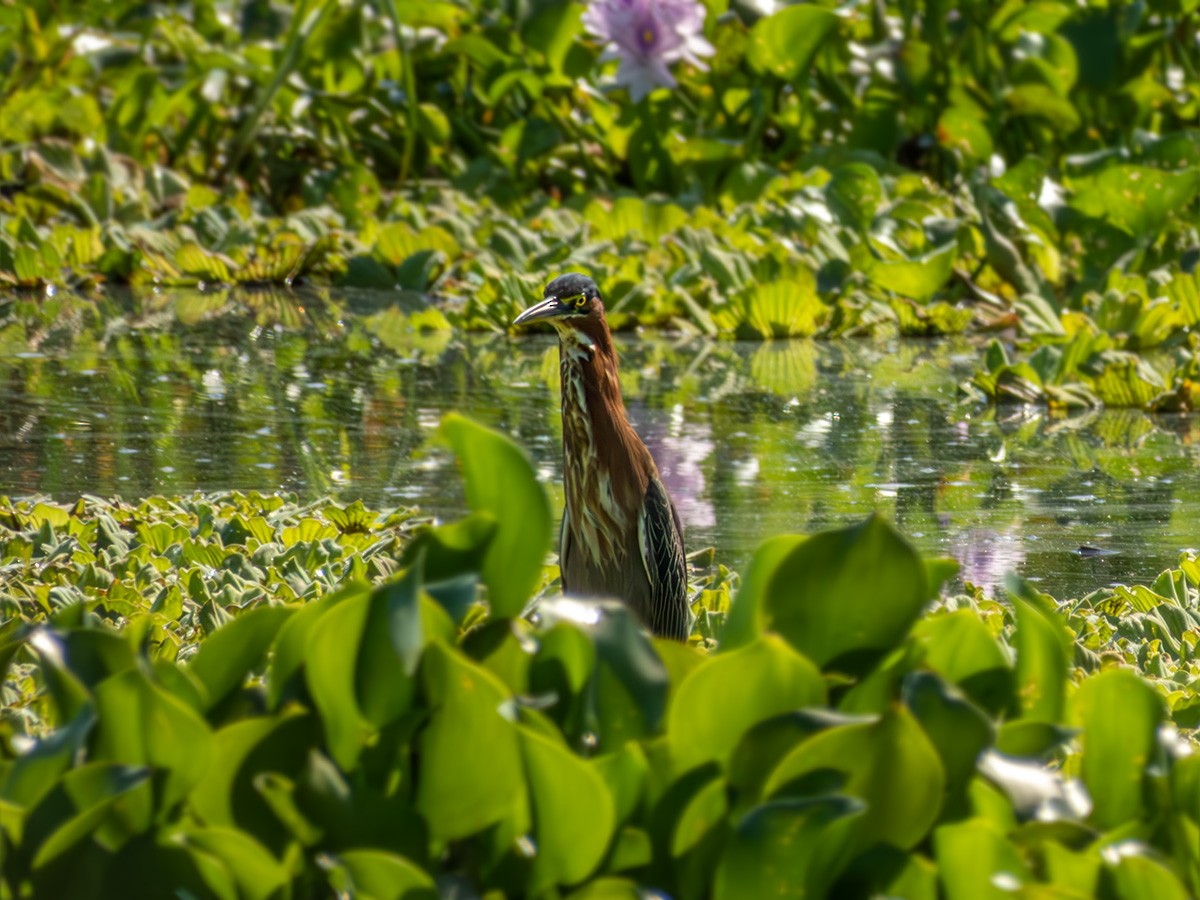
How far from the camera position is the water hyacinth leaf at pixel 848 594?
6.64 feet

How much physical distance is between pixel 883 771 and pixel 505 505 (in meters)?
0.56

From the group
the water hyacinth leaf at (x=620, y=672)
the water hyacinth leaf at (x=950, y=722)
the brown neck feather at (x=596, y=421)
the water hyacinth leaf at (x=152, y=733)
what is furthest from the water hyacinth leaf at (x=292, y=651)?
the brown neck feather at (x=596, y=421)

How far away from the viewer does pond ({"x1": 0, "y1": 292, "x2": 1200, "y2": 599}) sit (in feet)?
14.9

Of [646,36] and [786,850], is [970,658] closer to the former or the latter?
[786,850]

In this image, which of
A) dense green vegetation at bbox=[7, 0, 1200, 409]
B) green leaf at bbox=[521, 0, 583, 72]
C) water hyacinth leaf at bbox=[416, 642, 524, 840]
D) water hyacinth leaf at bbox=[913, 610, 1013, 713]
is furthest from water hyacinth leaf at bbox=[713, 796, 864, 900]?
green leaf at bbox=[521, 0, 583, 72]

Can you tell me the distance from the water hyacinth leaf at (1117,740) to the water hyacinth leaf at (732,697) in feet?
1.09

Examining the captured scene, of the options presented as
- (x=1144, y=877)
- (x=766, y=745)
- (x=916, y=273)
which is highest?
(x=916, y=273)

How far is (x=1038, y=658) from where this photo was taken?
213 centimetres

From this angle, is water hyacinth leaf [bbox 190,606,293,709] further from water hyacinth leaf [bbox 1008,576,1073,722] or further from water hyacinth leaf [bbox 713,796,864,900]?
water hyacinth leaf [bbox 1008,576,1073,722]

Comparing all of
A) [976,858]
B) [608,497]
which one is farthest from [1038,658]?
[608,497]

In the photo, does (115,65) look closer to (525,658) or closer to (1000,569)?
(1000,569)

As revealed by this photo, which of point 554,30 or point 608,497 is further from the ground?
point 554,30

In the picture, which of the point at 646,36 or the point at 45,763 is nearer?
the point at 45,763

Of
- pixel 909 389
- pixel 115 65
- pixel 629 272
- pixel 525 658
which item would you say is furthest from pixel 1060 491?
pixel 115 65
